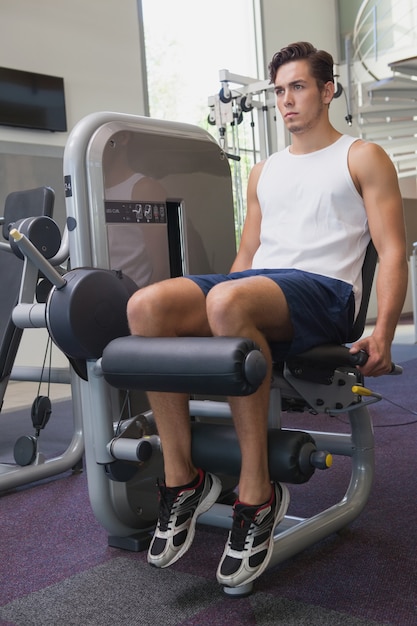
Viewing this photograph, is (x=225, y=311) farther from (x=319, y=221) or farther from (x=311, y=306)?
(x=319, y=221)

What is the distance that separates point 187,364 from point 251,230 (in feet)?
2.41

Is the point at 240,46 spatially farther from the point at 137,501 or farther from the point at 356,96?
the point at 137,501

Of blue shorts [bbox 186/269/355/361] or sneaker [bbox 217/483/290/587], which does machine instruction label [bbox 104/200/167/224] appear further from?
sneaker [bbox 217/483/290/587]

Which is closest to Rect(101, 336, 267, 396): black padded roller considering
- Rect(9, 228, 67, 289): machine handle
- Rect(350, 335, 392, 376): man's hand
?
Rect(9, 228, 67, 289): machine handle

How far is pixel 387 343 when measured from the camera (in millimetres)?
1549

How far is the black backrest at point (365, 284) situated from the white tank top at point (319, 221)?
2 cm

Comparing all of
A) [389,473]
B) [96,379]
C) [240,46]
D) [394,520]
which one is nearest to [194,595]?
[96,379]

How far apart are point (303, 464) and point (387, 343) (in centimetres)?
33

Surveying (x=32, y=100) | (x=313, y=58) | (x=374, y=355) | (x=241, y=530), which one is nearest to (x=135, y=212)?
(x=313, y=58)

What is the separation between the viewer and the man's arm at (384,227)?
159cm

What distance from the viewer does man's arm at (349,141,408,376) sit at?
1590mm

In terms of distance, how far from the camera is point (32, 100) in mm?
5508

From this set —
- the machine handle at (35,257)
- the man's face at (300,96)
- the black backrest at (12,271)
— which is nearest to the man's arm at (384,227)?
the man's face at (300,96)

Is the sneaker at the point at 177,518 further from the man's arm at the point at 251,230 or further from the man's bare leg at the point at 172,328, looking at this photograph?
the man's arm at the point at 251,230
